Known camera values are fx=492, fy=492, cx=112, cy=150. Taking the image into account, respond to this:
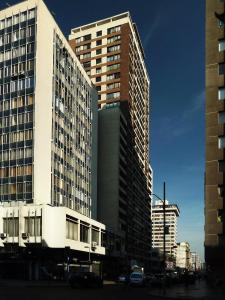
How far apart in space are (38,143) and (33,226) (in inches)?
489

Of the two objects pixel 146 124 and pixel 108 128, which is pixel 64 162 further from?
pixel 146 124

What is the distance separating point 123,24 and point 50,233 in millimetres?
72555

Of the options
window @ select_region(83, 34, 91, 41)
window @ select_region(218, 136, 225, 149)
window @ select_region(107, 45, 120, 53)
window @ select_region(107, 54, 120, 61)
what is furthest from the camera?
window @ select_region(83, 34, 91, 41)

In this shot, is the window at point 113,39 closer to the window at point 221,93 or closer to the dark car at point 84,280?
the window at point 221,93

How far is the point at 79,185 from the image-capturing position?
90375 mm

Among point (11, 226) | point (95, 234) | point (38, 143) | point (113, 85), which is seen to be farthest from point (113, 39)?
point (11, 226)

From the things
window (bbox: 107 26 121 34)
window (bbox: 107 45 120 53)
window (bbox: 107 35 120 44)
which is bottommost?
window (bbox: 107 45 120 53)

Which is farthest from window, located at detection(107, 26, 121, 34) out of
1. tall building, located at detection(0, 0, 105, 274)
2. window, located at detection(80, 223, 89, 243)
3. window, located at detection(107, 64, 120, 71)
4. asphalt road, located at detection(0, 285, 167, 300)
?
asphalt road, located at detection(0, 285, 167, 300)

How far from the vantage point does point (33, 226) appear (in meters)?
71.8

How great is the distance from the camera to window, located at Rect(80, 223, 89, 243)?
3189 inches

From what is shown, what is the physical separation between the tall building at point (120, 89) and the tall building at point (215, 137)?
63.0m

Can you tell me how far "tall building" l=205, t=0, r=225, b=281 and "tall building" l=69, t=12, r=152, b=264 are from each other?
207ft

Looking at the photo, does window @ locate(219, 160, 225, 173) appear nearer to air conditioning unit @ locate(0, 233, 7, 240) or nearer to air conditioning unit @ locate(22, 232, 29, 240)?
air conditioning unit @ locate(22, 232, 29, 240)

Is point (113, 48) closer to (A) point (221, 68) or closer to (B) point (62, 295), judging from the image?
(A) point (221, 68)
